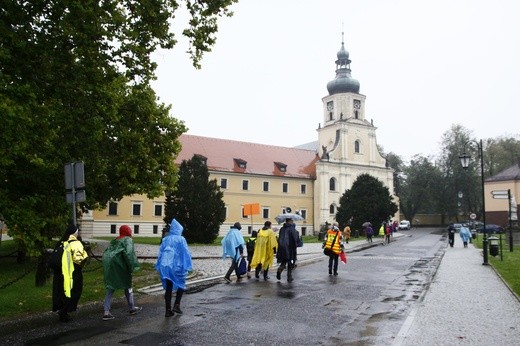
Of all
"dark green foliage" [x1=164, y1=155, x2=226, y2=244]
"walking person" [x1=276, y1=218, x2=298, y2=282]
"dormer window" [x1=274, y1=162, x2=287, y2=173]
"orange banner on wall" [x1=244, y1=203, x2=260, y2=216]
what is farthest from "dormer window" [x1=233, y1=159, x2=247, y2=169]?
"walking person" [x1=276, y1=218, x2=298, y2=282]

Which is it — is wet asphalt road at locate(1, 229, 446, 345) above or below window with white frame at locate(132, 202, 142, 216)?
below

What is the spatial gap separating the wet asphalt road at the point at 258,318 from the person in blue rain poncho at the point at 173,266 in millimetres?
367

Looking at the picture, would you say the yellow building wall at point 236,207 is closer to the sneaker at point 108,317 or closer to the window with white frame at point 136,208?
the window with white frame at point 136,208

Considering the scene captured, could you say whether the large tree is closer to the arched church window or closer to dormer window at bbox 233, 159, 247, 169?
dormer window at bbox 233, 159, 247, 169

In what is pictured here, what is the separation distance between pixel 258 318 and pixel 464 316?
3991mm

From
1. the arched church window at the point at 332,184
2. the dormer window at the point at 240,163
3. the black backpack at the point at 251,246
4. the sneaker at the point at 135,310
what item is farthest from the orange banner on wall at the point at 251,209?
the arched church window at the point at 332,184

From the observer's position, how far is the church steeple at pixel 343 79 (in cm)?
7094

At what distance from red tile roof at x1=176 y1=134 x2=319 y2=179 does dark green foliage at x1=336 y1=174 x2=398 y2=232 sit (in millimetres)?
15253

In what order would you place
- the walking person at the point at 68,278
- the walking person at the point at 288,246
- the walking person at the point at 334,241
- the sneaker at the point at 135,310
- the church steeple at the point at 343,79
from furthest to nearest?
the church steeple at the point at 343,79
the walking person at the point at 334,241
the walking person at the point at 288,246
the sneaker at the point at 135,310
the walking person at the point at 68,278

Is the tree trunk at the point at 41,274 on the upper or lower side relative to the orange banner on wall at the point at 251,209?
lower

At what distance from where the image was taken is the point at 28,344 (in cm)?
718

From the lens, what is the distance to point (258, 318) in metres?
8.93

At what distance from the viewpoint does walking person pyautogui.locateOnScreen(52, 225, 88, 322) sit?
8879 millimetres

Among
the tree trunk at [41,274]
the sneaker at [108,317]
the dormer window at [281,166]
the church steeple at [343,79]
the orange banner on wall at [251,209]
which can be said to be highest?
the church steeple at [343,79]
